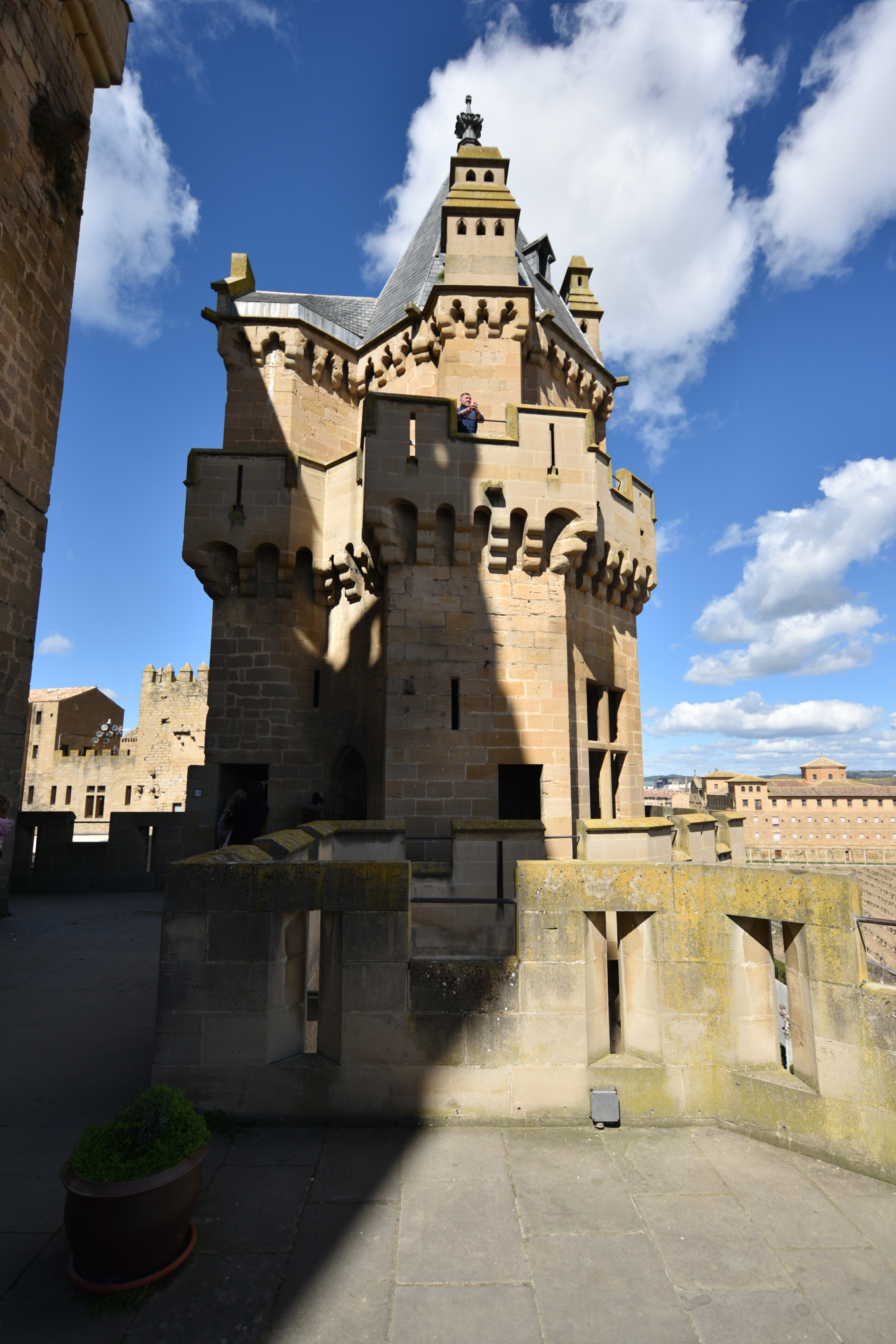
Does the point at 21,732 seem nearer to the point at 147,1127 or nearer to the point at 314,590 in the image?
the point at 314,590

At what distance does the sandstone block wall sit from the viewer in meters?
10.4

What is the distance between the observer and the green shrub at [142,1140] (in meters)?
3.08

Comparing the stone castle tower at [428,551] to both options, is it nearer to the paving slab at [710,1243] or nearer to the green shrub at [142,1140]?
the paving slab at [710,1243]

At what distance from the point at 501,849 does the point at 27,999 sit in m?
5.27

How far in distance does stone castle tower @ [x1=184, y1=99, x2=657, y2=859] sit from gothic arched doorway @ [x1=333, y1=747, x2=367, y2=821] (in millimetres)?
43

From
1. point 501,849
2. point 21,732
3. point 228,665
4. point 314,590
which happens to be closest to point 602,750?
point 501,849

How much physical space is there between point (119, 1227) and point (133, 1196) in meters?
0.15

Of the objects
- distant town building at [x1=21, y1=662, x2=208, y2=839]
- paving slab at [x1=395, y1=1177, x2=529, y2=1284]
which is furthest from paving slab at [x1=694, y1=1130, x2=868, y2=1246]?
distant town building at [x1=21, y1=662, x2=208, y2=839]

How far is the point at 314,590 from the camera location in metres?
13.7

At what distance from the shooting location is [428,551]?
10633mm

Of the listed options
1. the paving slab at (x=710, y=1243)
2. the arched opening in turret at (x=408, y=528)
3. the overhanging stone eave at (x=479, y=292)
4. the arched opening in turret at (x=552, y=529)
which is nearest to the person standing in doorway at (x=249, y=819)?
the arched opening in turret at (x=408, y=528)

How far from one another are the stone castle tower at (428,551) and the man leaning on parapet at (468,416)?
10.2 inches

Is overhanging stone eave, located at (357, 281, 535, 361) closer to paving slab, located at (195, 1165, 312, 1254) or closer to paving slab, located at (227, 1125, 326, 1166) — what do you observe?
paving slab, located at (227, 1125, 326, 1166)

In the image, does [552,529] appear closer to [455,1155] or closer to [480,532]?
[480,532]
